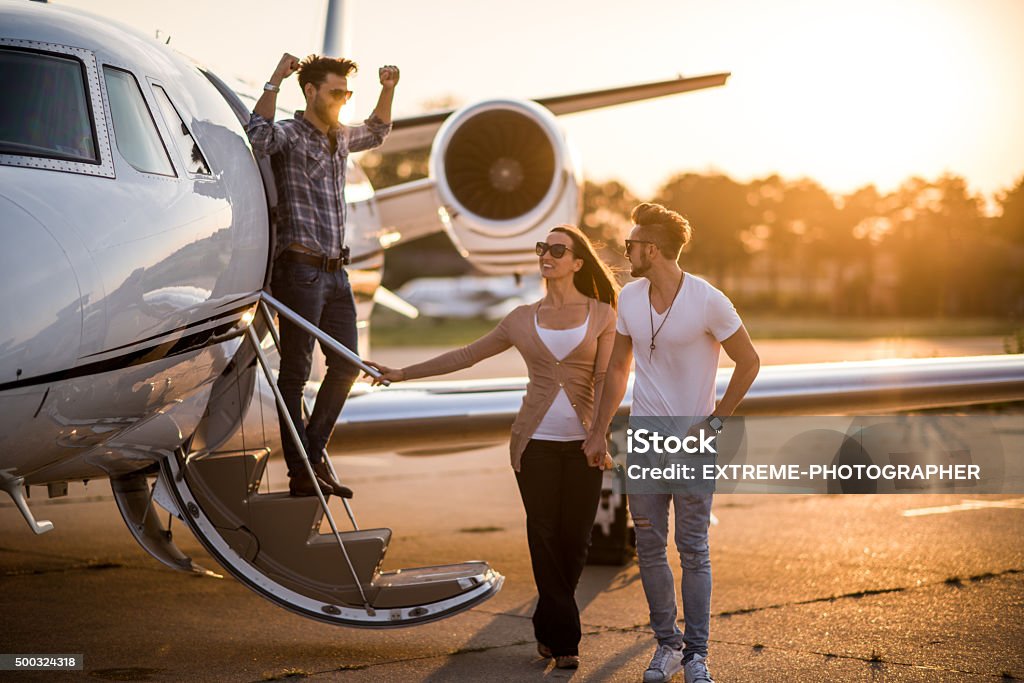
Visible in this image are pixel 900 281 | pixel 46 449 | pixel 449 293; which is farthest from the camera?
pixel 449 293

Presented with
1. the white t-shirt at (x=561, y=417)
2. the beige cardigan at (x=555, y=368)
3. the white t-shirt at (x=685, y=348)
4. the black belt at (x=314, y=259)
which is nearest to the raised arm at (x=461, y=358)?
the beige cardigan at (x=555, y=368)

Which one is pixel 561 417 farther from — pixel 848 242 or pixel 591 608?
pixel 848 242

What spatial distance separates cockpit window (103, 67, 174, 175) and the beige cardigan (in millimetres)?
1464

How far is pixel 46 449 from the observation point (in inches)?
195

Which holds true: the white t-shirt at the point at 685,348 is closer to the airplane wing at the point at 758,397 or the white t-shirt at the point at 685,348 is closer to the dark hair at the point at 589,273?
the dark hair at the point at 589,273

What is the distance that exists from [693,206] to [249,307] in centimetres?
6381

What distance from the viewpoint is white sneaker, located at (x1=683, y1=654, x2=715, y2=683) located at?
5.25m

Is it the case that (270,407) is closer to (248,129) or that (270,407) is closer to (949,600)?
(248,129)

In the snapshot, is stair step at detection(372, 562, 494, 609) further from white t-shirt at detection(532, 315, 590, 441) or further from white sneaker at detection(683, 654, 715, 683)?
white sneaker at detection(683, 654, 715, 683)

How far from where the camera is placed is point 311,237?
20.1 feet

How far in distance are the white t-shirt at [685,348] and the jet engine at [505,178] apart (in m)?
5.23

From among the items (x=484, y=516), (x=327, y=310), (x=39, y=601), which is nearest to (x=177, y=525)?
(x=484, y=516)

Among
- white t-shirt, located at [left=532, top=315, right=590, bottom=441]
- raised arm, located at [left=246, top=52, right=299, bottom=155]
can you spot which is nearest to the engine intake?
raised arm, located at [left=246, top=52, right=299, bottom=155]

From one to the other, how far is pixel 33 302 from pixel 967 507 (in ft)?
28.5
